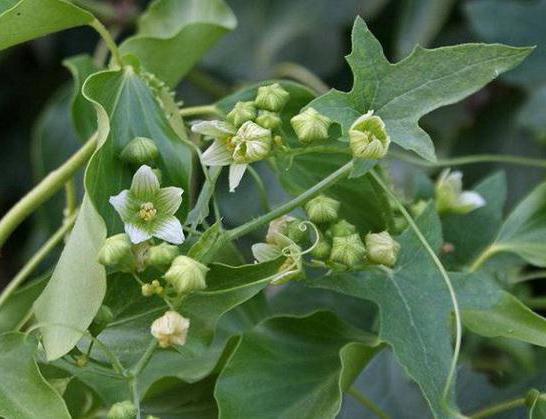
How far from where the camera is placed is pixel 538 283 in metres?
1.53

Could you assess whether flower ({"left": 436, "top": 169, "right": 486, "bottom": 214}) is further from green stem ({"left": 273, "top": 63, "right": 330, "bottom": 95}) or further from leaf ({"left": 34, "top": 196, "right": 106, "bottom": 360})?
green stem ({"left": 273, "top": 63, "right": 330, "bottom": 95})

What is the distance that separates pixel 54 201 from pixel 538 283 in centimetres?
65

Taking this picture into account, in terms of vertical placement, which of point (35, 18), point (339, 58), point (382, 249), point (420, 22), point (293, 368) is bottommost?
point (339, 58)

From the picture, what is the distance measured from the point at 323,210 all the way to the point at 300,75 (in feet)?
2.41

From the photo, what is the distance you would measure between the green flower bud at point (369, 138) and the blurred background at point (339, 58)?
71 centimetres

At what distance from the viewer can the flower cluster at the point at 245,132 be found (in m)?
0.76

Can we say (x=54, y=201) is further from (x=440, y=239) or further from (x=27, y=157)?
(x=440, y=239)

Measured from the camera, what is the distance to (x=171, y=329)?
0.71m

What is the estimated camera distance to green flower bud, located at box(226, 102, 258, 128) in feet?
2.56

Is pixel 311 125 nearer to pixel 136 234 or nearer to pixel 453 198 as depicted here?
pixel 136 234

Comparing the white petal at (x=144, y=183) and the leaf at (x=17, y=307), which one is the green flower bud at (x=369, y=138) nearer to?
the white petal at (x=144, y=183)

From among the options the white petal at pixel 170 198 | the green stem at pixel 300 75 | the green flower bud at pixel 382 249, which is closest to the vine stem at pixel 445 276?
the green flower bud at pixel 382 249

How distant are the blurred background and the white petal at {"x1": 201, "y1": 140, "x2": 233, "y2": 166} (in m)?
0.63

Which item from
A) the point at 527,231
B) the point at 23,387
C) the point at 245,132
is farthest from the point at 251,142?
the point at 527,231
